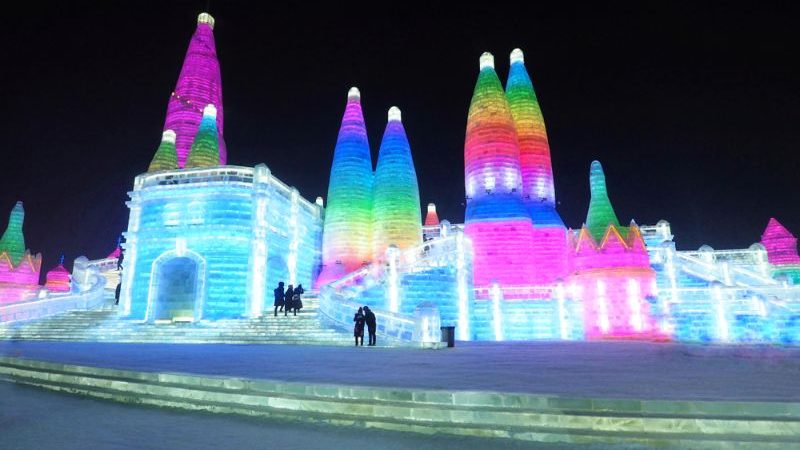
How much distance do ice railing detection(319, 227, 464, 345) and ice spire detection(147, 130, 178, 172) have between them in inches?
641

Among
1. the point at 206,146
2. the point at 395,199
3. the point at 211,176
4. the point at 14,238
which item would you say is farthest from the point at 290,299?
the point at 14,238

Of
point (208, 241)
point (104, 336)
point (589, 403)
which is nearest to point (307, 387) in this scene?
point (589, 403)

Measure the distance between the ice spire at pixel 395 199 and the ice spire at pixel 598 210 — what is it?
1106 cm

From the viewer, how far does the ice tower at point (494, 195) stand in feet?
93.8

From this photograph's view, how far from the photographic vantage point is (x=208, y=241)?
23562mm

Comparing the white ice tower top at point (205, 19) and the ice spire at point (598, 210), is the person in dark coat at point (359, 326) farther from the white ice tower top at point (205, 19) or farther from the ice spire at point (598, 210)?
the white ice tower top at point (205, 19)

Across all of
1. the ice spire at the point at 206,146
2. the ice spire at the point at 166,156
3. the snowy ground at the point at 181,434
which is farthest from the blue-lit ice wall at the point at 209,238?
the snowy ground at the point at 181,434

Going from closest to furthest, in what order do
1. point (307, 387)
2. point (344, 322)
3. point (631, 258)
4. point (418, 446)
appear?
point (418, 446) < point (307, 387) < point (344, 322) < point (631, 258)

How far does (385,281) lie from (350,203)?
1121cm

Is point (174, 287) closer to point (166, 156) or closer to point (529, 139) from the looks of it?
point (166, 156)

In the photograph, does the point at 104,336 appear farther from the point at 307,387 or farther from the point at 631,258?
the point at 631,258

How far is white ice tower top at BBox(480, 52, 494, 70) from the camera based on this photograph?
33.7 metres

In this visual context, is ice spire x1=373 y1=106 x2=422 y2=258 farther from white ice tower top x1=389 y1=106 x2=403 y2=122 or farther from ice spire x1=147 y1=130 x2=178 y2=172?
ice spire x1=147 y1=130 x2=178 y2=172

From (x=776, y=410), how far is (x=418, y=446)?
10.5 feet
